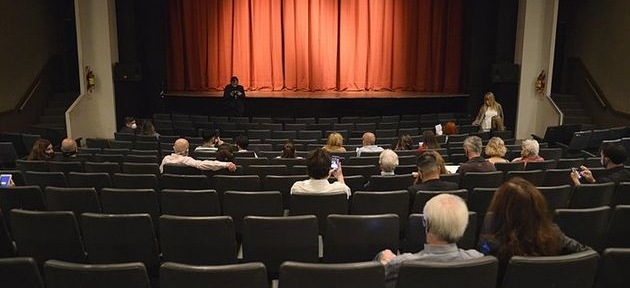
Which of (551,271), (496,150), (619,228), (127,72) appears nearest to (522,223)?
(551,271)

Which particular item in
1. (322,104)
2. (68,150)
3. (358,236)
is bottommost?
(322,104)

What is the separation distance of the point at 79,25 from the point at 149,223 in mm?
10917

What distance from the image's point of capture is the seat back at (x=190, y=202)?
471cm

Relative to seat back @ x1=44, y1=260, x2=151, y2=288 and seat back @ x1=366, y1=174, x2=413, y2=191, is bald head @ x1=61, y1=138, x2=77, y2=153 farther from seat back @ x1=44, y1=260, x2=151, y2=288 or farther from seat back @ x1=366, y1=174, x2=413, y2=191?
seat back @ x1=44, y1=260, x2=151, y2=288

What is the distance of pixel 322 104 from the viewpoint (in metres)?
14.6

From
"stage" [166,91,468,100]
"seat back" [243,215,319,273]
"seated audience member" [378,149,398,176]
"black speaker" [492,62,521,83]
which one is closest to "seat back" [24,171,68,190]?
"seat back" [243,215,319,273]

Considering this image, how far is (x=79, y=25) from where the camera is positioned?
1316 cm

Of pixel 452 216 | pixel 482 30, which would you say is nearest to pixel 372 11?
pixel 482 30

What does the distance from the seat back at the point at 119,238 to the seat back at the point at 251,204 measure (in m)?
0.92

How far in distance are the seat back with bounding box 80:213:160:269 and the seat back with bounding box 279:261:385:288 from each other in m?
1.53

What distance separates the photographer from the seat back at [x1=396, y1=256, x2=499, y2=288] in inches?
105

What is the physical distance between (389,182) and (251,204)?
150 cm

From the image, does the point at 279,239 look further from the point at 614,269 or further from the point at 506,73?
the point at 506,73

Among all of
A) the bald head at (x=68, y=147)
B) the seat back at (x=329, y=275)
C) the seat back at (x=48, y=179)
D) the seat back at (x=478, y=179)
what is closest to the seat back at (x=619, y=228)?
the seat back at (x=478, y=179)
